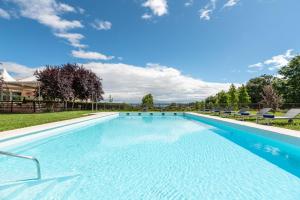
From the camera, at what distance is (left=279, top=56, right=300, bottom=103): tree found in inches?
1104

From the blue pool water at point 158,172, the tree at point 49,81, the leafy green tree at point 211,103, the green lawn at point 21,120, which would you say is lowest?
the blue pool water at point 158,172

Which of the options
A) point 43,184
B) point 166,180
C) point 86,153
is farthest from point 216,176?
point 86,153

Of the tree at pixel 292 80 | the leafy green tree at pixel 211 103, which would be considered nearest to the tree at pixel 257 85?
the leafy green tree at pixel 211 103

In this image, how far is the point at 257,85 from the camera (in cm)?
4319

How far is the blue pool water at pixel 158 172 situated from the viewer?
3059mm

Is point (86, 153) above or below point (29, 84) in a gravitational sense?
below

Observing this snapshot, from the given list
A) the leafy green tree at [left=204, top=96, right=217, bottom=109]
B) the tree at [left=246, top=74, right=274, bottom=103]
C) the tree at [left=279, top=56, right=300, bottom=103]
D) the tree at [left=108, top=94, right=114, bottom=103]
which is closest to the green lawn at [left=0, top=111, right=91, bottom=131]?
the leafy green tree at [left=204, top=96, right=217, bottom=109]

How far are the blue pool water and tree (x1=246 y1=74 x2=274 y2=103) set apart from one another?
39361 millimetres

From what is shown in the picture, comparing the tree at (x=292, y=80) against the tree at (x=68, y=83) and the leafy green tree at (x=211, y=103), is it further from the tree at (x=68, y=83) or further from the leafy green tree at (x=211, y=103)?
the tree at (x=68, y=83)

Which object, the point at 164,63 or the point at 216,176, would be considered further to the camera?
the point at 164,63

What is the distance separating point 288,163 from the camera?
4680mm

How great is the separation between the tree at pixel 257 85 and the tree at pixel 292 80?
1057 cm

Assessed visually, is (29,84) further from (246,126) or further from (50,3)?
(246,126)

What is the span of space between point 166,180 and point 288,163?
2920 mm
